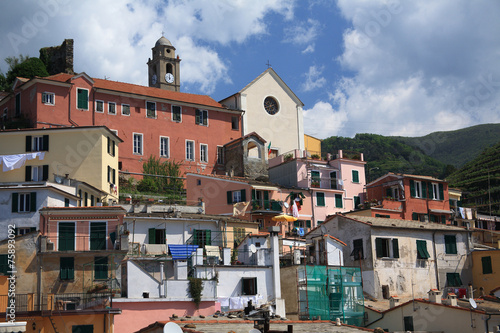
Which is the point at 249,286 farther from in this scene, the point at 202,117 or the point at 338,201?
the point at 202,117

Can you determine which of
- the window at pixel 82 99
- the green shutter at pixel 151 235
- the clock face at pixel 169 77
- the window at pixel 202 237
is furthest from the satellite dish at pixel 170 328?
the clock face at pixel 169 77

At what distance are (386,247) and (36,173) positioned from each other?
81.7 feet

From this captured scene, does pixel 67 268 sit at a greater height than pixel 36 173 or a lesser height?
lesser

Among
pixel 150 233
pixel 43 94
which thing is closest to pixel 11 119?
pixel 43 94

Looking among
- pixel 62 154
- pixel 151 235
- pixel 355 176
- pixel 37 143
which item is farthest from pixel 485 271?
pixel 37 143

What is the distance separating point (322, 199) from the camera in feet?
193

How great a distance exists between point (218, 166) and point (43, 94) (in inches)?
721

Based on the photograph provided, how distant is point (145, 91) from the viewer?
65750 millimetres

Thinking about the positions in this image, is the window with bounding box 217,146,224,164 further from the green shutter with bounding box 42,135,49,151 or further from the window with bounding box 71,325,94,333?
the window with bounding box 71,325,94,333

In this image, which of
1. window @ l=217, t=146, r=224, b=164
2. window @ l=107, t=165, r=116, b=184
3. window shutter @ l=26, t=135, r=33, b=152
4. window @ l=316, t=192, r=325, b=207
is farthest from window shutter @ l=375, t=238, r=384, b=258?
window @ l=217, t=146, r=224, b=164

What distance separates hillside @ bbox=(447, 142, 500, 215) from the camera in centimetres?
8044

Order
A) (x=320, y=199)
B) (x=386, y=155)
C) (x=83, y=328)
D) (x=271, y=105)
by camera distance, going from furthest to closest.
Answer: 1. (x=386, y=155)
2. (x=271, y=105)
3. (x=320, y=199)
4. (x=83, y=328)

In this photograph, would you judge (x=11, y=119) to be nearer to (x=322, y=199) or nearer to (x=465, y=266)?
(x=322, y=199)

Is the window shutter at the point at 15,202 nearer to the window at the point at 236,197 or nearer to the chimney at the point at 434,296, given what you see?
the window at the point at 236,197
